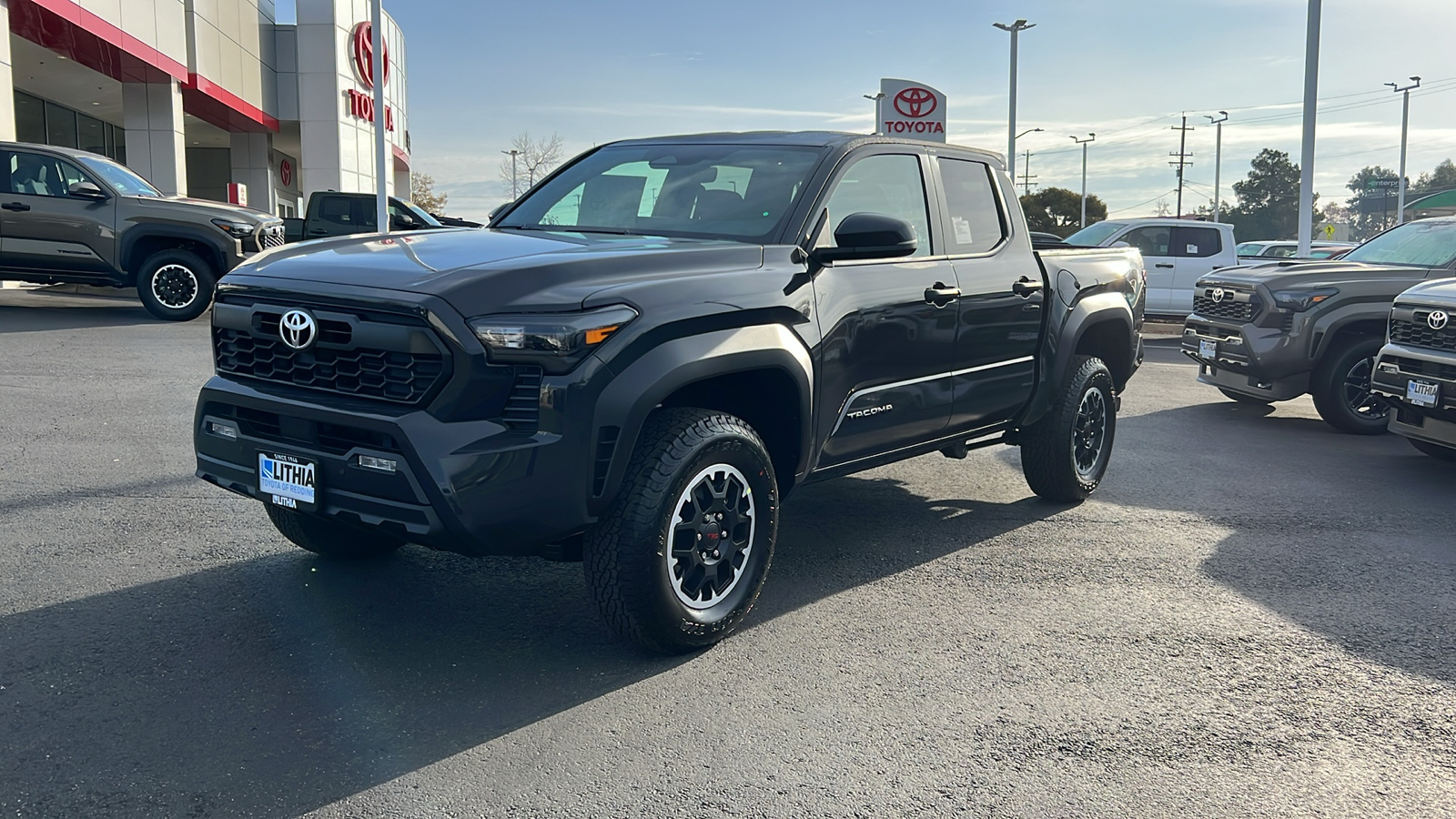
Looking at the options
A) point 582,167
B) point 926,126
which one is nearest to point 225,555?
point 582,167

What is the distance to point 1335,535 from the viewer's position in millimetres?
6461

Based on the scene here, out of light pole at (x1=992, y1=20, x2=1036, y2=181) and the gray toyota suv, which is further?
light pole at (x1=992, y1=20, x2=1036, y2=181)

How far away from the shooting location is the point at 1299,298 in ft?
33.5

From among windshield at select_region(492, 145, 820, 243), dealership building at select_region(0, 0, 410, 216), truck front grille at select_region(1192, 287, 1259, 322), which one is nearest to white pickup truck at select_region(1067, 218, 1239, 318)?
truck front grille at select_region(1192, 287, 1259, 322)

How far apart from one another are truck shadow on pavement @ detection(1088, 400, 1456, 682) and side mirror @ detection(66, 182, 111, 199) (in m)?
11.8

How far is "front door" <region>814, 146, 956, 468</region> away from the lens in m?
4.86

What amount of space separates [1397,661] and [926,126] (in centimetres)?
2264

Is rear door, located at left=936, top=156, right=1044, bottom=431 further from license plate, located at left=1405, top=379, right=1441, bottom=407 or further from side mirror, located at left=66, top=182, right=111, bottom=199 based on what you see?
side mirror, located at left=66, top=182, right=111, bottom=199

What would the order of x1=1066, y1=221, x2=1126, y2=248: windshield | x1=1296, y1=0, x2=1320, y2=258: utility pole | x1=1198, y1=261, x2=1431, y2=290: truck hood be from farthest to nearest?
x1=1296, y1=0, x2=1320, y2=258: utility pole
x1=1066, y1=221, x2=1126, y2=248: windshield
x1=1198, y1=261, x2=1431, y2=290: truck hood

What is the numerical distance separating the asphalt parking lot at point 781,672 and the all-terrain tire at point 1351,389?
3.25 meters

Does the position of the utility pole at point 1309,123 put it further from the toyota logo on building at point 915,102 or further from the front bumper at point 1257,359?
the front bumper at point 1257,359

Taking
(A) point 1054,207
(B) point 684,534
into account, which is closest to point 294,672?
(B) point 684,534

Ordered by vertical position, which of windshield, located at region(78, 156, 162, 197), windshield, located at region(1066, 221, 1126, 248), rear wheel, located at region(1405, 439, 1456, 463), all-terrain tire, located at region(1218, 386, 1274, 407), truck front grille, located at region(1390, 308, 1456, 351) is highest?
windshield, located at region(78, 156, 162, 197)

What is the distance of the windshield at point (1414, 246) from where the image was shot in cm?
1070
